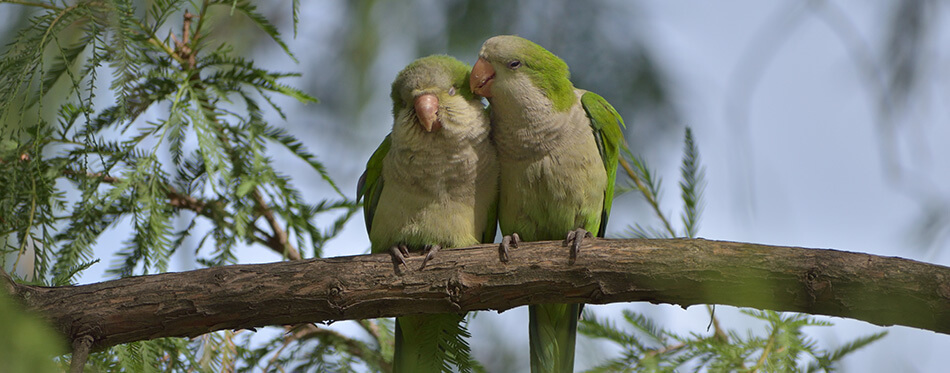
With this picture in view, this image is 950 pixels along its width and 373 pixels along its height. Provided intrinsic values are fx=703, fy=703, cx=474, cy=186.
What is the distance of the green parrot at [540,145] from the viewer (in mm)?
3010

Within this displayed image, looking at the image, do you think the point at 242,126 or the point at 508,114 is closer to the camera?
the point at 508,114

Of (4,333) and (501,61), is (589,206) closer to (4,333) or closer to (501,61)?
(501,61)

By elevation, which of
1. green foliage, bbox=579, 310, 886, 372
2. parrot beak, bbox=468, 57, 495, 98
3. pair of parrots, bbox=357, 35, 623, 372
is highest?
parrot beak, bbox=468, 57, 495, 98

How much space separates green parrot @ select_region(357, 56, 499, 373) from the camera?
3.01 metres

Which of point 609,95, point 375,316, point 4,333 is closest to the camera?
point 4,333

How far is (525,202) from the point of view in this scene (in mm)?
3047

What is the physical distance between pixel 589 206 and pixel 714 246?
0.73 m

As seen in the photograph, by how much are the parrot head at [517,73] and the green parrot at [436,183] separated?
0.13 metres

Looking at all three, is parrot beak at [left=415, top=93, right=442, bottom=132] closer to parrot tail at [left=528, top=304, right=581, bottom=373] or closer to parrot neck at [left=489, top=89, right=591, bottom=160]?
parrot neck at [left=489, top=89, right=591, bottom=160]

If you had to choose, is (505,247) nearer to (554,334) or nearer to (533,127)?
(533,127)

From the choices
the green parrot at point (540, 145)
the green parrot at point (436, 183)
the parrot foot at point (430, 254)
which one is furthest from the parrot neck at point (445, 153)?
the parrot foot at point (430, 254)

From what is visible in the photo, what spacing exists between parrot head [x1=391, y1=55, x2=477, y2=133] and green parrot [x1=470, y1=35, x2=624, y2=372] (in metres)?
0.10

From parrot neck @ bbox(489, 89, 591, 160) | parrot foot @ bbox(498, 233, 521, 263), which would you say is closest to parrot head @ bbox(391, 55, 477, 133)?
parrot neck @ bbox(489, 89, 591, 160)

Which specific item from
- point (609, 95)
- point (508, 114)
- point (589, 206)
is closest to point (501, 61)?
point (508, 114)
